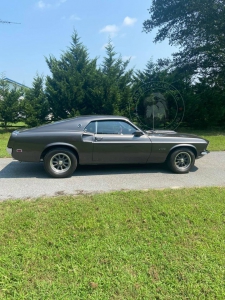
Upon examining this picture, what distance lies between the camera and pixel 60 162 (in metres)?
4.41

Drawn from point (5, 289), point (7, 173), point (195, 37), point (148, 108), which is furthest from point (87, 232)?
point (195, 37)

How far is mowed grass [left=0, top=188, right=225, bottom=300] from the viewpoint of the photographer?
1722 millimetres

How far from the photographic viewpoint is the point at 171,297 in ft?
5.42

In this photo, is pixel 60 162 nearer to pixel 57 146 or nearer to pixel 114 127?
pixel 57 146

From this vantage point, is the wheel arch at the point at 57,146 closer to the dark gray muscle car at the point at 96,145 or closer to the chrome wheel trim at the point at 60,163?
the dark gray muscle car at the point at 96,145

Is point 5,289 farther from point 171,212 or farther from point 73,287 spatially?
point 171,212

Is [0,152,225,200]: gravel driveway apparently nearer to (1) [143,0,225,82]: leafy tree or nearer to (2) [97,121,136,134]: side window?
(2) [97,121,136,134]: side window

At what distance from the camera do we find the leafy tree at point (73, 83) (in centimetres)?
1093

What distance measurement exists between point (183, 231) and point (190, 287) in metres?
0.78

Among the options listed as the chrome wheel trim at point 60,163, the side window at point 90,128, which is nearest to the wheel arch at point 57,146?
the chrome wheel trim at point 60,163

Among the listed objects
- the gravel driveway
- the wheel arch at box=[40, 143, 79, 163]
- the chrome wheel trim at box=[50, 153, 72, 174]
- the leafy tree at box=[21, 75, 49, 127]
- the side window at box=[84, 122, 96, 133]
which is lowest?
the gravel driveway

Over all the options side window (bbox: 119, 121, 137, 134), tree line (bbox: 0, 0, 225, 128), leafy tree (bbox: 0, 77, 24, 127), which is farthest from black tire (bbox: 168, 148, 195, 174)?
leafy tree (bbox: 0, 77, 24, 127)

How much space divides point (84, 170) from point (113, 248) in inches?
117

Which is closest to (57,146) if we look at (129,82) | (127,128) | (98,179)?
(98,179)
